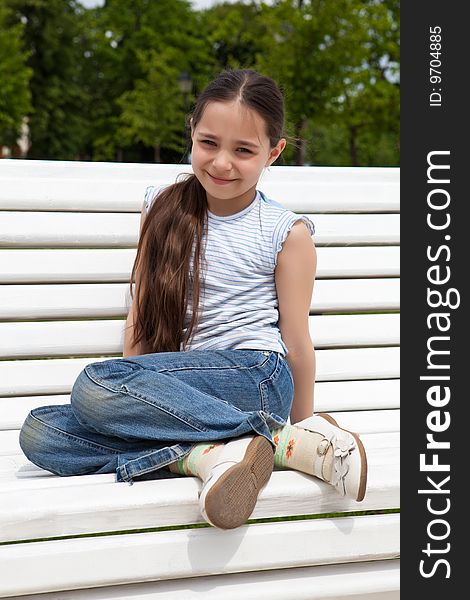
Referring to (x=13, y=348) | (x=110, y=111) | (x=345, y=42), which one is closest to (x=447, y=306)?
(x=13, y=348)

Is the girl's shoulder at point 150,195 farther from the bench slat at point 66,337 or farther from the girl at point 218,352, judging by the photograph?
the bench slat at point 66,337

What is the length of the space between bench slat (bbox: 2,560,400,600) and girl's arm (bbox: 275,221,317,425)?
2.18ft

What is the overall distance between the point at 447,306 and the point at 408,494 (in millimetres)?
675

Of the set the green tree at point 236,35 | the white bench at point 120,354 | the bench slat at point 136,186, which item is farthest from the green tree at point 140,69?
the white bench at point 120,354

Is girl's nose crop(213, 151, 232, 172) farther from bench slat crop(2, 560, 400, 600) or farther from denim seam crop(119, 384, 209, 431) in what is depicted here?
bench slat crop(2, 560, 400, 600)

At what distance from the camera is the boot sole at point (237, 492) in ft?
6.61

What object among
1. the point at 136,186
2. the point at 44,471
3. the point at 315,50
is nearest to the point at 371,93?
the point at 315,50

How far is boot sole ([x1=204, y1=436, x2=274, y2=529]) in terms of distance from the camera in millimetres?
2016

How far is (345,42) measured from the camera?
1769cm

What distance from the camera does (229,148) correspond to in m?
2.65

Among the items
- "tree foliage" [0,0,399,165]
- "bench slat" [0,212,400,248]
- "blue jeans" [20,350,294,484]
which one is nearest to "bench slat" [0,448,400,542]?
"blue jeans" [20,350,294,484]

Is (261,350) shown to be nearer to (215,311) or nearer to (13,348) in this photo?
(215,311)

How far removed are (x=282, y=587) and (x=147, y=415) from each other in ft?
1.75

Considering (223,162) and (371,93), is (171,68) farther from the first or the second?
(223,162)
